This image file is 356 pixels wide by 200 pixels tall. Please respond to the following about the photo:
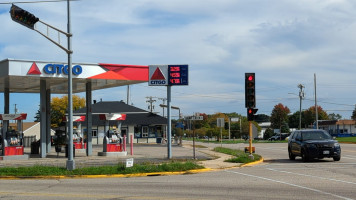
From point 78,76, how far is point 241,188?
1634cm

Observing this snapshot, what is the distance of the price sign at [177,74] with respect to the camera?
26516 millimetres

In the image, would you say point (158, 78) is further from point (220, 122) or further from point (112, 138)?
point (220, 122)

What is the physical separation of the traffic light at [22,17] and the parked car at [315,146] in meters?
14.0

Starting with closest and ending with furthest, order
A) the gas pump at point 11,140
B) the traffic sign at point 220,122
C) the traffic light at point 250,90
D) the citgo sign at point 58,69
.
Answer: the traffic light at point 250,90 < the citgo sign at point 58,69 < the gas pump at point 11,140 < the traffic sign at point 220,122

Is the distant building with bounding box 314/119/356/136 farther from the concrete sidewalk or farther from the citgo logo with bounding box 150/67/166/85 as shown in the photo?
the citgo logo with bounding box 150/67/166/85

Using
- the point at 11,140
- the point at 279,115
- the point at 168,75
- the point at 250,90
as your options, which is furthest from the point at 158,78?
the point at 279,115

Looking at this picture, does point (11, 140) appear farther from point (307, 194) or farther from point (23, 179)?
point (307, 194)

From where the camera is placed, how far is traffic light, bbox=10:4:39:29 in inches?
655

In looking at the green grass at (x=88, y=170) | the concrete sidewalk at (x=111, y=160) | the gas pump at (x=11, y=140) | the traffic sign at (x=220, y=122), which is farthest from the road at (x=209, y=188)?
the traffic sign at (x=220, y=122)

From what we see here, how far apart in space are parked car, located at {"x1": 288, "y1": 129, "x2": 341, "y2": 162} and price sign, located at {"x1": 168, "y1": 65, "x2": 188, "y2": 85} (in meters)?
6.82

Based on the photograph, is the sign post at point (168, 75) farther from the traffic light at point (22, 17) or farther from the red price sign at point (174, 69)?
the traffic light at point (22, 17)

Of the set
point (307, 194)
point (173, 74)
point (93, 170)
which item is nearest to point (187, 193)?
point (307, 194)

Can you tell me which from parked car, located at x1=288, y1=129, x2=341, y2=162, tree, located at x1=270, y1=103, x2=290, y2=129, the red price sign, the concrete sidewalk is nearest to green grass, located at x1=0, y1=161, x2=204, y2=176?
the concrete sidewalk

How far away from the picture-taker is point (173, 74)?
2659 centimetres
